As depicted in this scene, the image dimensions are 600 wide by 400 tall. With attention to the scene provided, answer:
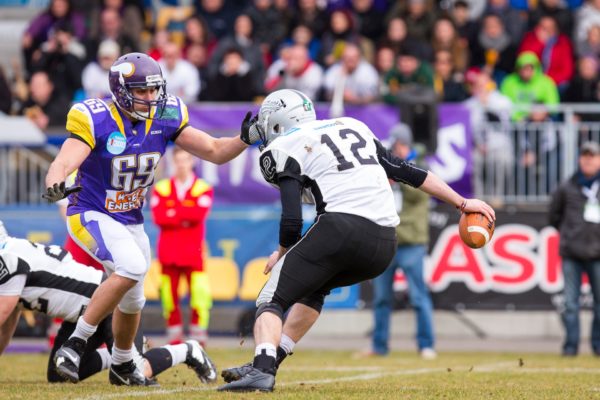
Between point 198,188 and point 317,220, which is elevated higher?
point 198,188

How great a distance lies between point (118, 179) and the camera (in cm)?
787

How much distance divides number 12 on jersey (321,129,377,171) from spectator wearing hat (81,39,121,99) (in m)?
8.44

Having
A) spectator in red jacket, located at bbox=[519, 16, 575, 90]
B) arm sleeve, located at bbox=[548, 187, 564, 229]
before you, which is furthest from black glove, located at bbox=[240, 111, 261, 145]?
spectator in red jacket, located at bbox=[519, 16, 575, 90]

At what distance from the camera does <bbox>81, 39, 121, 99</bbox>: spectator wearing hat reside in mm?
15461

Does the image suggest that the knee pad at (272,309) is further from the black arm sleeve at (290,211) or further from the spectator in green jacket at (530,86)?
the spectator in green jacket at (530,86)

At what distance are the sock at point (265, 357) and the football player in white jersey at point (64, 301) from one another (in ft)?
4.54

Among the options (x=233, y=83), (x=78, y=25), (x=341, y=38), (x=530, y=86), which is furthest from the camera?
(x=78, y=25)

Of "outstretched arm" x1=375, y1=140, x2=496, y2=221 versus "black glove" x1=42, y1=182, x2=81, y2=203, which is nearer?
"black glove" x1=42, y1=182, x2=81, y2=203

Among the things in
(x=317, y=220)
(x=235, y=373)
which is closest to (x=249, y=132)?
(x=317, y=220)

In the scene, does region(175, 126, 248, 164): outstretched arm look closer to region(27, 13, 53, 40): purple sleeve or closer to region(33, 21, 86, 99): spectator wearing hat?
region(33, 21, 86, 99): spectator wearing hat

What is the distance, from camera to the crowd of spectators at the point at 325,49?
15.5 metres

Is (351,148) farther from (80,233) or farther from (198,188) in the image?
(198,188)

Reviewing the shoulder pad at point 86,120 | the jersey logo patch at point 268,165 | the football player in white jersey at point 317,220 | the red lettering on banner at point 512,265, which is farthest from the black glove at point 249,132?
the red lettering on banner at point 512,265

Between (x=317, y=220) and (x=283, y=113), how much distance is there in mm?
712
